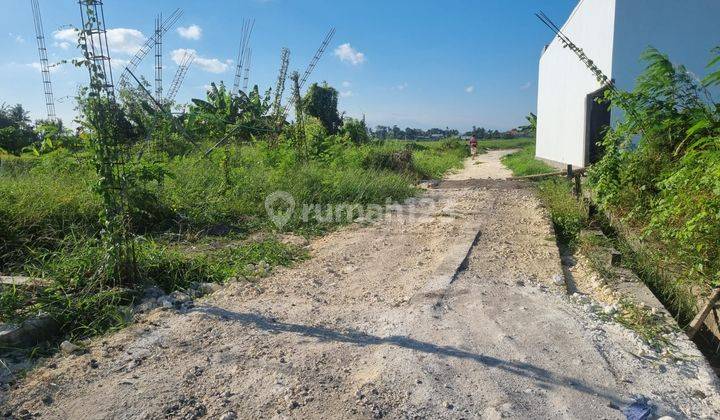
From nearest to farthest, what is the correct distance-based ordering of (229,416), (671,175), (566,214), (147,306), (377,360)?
(229,416)
(377,360)
(147,306)
(671,175)
(566,214)

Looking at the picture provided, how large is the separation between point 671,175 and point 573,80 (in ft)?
34.9

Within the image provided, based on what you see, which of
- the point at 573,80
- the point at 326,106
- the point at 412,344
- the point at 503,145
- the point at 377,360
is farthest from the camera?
the point at 503,145

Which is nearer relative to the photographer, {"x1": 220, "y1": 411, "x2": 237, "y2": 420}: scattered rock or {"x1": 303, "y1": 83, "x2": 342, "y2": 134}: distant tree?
{"x1": 220, "y1": 411, "x2": 237, "y2": 420}: scattered rock

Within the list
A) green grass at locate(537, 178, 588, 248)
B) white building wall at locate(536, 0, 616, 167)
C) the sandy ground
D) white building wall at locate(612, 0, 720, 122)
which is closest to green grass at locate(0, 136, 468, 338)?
green grass at locate(537, 178, 588, 248)

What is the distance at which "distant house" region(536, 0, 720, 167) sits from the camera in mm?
9375

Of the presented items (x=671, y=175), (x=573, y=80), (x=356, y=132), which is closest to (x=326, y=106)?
(x=356, y=132)

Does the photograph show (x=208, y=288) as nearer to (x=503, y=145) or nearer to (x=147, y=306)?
(x=147, y=306)

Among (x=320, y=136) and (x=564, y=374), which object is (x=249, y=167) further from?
(x=564, y=374)

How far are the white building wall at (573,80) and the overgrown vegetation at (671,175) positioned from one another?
16.0ft

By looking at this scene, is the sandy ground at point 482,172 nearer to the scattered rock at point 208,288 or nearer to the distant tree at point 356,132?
the distant tree at point 356,132

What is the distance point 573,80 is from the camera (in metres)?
13.4

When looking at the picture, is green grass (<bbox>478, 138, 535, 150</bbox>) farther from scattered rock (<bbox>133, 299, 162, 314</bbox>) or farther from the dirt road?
scattered rock (<bbox>133, 299, 162, 314</bbox>)

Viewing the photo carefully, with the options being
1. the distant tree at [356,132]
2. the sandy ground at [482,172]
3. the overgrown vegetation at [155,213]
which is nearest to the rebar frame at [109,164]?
the overgrown vegetation at [155,213]

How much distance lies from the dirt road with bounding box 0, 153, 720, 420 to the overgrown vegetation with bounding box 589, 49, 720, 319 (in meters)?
0.98
